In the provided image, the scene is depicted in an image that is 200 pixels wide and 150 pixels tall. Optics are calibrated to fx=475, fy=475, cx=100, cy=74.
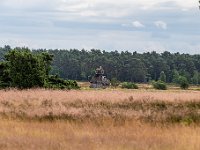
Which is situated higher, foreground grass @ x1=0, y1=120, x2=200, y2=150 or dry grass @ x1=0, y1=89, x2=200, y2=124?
dry grass @ x1=0, y1=89, x2=200, y2=124

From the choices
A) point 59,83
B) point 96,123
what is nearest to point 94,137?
point 96,123

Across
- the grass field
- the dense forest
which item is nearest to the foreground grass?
the grass field

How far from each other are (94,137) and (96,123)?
3453 millimetres

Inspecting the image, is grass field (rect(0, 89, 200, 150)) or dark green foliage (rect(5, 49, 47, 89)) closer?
grass field (rect(0, 89, 200, 150))

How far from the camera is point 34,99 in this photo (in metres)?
21.2

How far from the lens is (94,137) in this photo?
1161 cm

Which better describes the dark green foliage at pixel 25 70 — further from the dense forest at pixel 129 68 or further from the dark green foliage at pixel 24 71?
the dense forest at pixel 129 68

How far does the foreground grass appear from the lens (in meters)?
10.3

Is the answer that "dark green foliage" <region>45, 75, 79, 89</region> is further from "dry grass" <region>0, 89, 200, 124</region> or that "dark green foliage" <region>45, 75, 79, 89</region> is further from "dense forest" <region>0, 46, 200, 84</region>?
"dense forest" <region>0, 46, 200, 84</region>

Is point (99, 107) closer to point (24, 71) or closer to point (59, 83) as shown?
point (24, 71)

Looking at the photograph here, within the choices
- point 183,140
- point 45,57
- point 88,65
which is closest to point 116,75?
point 88,65

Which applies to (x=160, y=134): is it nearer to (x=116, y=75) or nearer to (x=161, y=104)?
(x=161, y=104)

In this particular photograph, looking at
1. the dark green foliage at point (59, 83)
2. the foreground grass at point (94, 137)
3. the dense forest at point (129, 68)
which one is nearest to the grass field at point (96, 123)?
the foreground grass at point (94, 137)

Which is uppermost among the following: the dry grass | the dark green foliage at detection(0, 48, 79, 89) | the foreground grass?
the dark green foliage at detection(0, 48, 79, 89)
